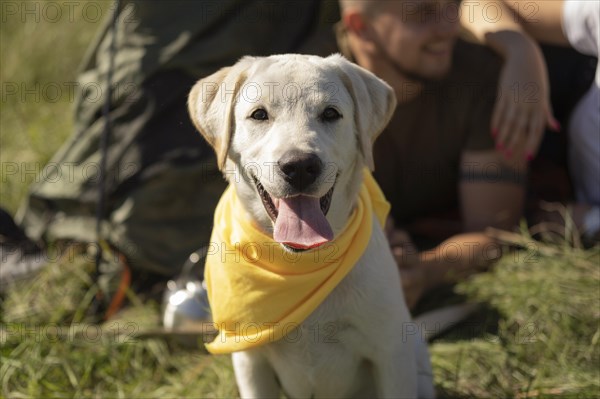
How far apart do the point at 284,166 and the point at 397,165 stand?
237 cm

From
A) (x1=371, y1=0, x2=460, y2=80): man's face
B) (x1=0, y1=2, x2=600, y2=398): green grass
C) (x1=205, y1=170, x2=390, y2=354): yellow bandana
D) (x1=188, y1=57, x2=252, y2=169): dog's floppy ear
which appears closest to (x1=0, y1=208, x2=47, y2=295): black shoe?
(x1=0, y1=2, x2=600, y2=398): green grass

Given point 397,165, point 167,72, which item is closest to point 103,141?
point 167,72

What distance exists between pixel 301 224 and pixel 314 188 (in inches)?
6.1

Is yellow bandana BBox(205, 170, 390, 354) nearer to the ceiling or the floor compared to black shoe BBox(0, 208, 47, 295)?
nearer to the ceiling

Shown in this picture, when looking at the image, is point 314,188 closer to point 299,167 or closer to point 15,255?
point 299,167

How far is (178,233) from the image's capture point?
4.58 meters

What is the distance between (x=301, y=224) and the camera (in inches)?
106

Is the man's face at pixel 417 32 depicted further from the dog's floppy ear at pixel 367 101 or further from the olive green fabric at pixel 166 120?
the dog's floppy ear at pixel 367 101

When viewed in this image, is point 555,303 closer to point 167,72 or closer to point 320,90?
point 320,90

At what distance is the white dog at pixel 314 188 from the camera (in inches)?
104

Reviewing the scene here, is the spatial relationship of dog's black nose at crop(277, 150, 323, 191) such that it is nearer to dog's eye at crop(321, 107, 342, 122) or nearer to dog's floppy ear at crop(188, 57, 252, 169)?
dog's eye at crop(321, 107, 342, 122)

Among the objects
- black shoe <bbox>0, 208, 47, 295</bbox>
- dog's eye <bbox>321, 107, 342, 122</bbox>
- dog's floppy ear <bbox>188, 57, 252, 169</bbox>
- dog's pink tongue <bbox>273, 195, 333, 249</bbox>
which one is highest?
dog's eye <bbox>321, 107, 342, 122</bbox>

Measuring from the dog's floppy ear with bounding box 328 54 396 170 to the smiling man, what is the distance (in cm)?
137

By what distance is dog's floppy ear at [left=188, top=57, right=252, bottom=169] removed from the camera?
280 centimetres
